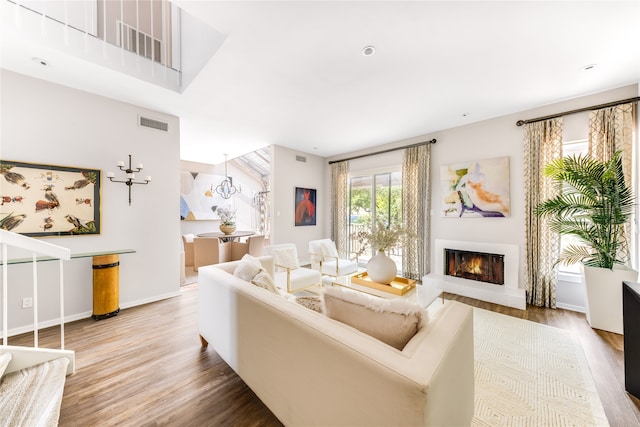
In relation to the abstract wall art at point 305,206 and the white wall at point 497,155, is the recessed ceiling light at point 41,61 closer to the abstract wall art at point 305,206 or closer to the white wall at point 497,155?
the abstract wall art at point 305,206

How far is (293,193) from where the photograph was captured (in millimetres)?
5387

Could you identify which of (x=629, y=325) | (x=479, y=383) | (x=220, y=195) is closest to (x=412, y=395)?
(x=479, y=383)

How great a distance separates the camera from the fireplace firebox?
3455mm

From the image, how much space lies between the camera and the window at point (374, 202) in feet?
16.2

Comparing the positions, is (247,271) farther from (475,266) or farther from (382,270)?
(475,266)

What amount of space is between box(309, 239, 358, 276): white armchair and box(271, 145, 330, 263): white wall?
4.13 feet

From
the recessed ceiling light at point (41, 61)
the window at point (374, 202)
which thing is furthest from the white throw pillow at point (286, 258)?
the recessed ceiling light at point (41, 61)

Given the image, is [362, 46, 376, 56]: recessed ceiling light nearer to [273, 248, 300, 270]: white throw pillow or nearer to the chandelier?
[273, 248, 300, 270]: white throw pillow

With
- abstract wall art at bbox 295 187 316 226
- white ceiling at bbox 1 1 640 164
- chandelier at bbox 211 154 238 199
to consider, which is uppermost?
white ceiling at bbox 1 1 640 164

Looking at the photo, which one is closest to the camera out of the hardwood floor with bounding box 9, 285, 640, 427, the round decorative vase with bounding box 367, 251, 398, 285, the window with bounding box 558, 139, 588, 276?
the hardwood floor with bounding box 9, 285, 640, 427

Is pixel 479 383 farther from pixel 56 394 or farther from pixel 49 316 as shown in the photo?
pixel 49 316

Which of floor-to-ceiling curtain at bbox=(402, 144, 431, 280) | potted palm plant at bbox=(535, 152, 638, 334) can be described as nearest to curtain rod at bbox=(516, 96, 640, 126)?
potted palm plant at bbox=(535, 152, 638, 334)

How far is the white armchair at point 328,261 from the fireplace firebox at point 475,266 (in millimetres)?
1647

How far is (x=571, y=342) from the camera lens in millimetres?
2287
